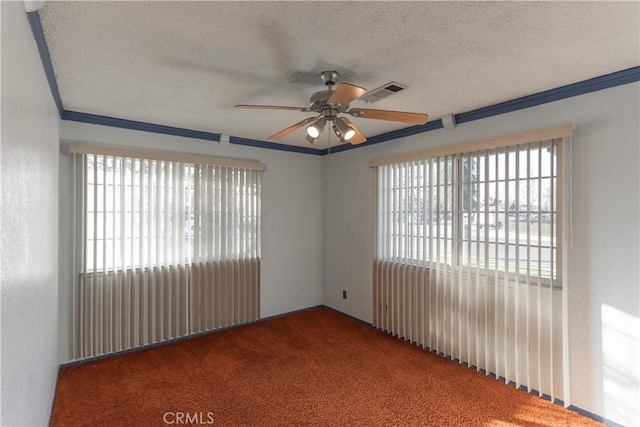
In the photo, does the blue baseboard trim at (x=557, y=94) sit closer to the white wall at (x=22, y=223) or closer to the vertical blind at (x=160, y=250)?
the vertical blind at (x=160, y=250)

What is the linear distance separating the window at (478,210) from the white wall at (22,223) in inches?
120

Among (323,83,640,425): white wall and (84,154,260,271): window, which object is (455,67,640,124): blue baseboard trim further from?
(84,154,260,271): window

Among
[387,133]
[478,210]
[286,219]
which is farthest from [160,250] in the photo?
[478,210]

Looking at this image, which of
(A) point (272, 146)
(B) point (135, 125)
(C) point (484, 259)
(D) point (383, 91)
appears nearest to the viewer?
(D) point (383, 91)

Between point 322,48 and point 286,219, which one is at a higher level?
point 322,48

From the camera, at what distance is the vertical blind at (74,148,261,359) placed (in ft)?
9.86

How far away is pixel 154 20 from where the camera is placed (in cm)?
152

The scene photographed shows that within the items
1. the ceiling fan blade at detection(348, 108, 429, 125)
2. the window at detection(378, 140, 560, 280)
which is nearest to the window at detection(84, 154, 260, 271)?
the window at detection(378, 140, 560, 280)

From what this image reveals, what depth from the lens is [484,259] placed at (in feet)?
9.23

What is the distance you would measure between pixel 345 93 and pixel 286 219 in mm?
2820

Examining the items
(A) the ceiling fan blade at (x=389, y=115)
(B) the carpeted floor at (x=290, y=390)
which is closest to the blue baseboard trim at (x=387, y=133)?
(A) the ceiling fan blade at (x=389, y=115)

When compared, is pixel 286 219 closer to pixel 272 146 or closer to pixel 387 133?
pixel 272 146

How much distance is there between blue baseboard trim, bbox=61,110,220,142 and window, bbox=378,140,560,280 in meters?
2.20

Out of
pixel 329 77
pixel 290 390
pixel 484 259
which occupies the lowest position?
pixel 290 390
